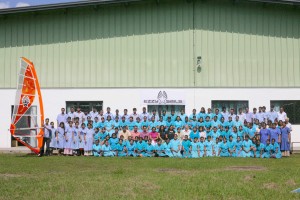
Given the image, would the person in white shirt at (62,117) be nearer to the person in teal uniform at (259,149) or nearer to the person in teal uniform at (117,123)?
the person in teal uniform at (117,123)

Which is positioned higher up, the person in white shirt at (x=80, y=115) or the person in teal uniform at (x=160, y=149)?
the person in white shirt at (x=80, y=115)

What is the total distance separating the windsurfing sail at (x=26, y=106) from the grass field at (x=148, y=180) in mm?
3468

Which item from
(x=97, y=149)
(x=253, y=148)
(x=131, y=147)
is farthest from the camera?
(x=97, y=149)

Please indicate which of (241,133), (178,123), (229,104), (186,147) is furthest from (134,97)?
(241,133)

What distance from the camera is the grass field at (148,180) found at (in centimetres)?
1077

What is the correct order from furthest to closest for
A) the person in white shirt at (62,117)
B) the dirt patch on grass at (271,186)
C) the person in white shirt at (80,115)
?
1. the person in white shirt at (62,117)
2. the person in white shirt at (80,115)
3. the dirt patch on grass at (271,186)

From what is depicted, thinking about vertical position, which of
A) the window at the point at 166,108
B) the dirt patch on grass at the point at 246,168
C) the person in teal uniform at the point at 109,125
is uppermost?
the window at the point at 166,108

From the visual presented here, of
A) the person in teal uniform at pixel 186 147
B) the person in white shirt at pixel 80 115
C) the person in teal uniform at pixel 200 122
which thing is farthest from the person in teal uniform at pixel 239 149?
the person in white shirt at pixel 80 115

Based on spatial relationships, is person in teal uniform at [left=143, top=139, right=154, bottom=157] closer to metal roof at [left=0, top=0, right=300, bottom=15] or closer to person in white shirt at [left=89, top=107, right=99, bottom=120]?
person in white shirt at [left=89, top=107, right=99, bottom=120]

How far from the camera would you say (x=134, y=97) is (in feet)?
79.0

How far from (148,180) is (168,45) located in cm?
1250

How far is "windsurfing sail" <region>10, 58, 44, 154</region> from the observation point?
20.9 m

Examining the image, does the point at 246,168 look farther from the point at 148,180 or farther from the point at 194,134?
the point at 194,134

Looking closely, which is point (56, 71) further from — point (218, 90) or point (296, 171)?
point (296, 171)
